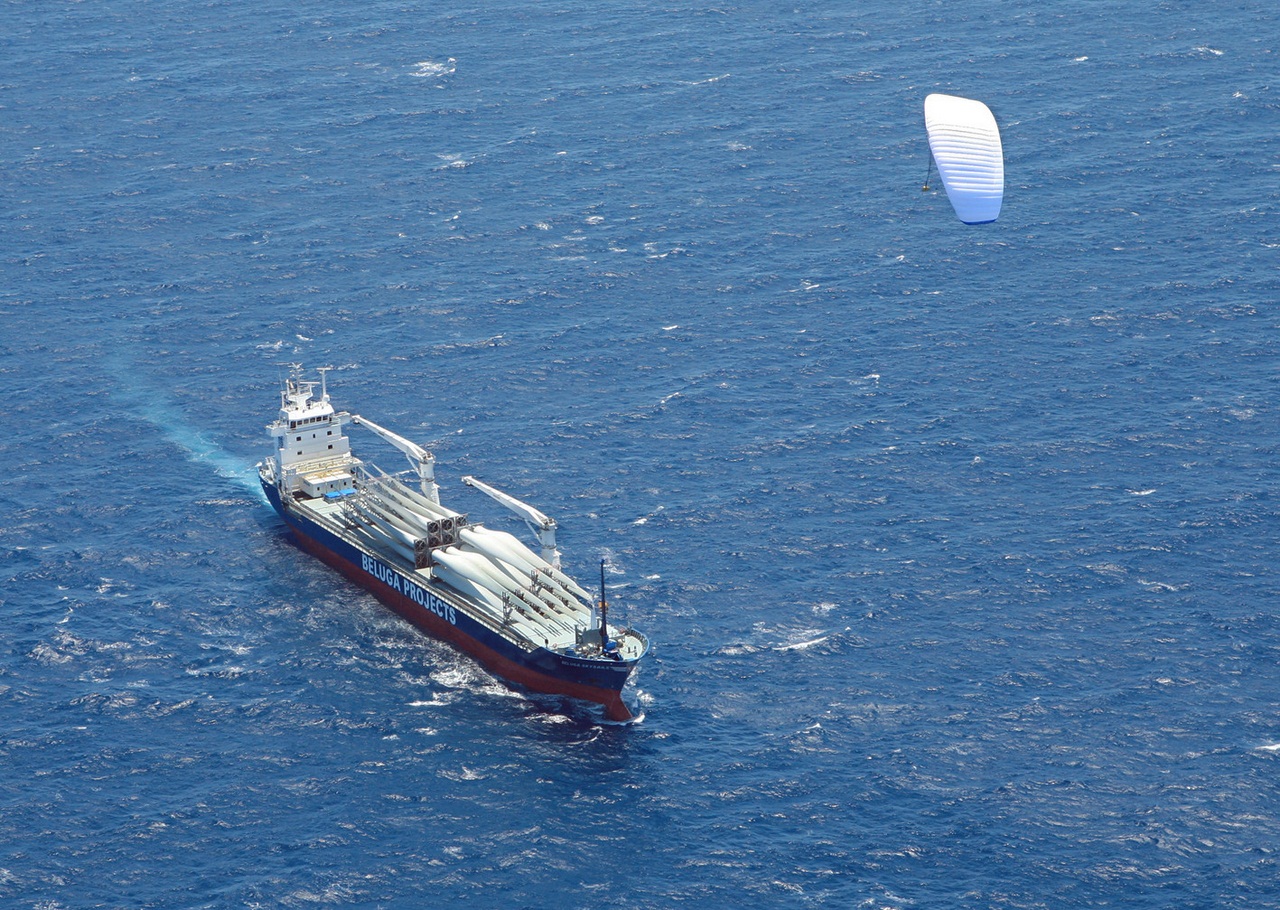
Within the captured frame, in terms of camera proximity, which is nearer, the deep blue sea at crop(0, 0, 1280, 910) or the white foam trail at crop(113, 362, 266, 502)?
the deep blue sea at crop(0, 0, 1280, 910)

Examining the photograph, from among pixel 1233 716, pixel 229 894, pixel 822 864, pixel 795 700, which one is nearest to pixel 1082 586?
pixel 1233 716

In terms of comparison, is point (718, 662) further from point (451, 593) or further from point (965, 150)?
point (965, 150)

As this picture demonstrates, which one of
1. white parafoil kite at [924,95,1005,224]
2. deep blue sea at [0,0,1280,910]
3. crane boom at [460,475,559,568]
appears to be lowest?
deep blue sea at [0,0,1280,910]

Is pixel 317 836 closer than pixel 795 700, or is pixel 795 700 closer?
pixel 317 836

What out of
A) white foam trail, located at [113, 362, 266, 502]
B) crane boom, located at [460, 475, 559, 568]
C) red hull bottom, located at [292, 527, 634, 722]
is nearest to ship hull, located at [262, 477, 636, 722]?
red hull bottom, located at [292, 527, 634, 722]

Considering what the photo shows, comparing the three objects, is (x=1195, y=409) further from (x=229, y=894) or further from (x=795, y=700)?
(x=229, y=894)

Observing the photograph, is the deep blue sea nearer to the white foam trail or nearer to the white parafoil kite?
the white foam trail
